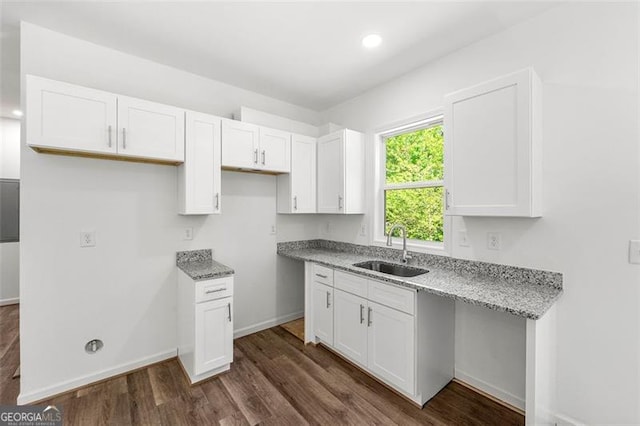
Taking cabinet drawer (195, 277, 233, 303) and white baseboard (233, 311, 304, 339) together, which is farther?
white baseboard (233, 311, 304, 339)

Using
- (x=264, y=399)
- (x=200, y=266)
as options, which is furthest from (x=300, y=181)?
(x=264, y=399)

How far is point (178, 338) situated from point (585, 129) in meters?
3.59

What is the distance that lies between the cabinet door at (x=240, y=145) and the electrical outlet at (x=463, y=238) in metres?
2.01

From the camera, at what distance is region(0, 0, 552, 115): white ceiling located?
1838 mm

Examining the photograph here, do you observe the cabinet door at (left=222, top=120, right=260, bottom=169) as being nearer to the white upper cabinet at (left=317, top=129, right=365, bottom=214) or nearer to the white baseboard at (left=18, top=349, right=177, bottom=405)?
the white upper cabinet at (left=317, top=129, right=365, bottom=214)

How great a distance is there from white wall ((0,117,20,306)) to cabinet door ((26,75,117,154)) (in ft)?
11.5

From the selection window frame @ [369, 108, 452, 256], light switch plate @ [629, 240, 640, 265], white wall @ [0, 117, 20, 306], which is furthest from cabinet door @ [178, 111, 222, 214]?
white wall @ [0, 117, 20, 306]

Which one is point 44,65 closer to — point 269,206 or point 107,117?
point 107,117

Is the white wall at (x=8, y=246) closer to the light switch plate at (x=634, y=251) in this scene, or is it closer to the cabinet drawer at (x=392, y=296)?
the cabinet drawer at (x=392, y=296)

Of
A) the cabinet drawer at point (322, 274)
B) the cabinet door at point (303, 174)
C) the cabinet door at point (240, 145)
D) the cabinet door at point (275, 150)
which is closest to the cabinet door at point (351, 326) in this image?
the cabinet drawer at point (322, 274)

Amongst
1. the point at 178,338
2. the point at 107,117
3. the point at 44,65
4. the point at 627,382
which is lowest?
the point at 178,338

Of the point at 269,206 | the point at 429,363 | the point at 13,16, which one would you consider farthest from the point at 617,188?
the point at 13,16

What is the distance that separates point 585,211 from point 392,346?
155 cm

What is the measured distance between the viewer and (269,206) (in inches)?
130
